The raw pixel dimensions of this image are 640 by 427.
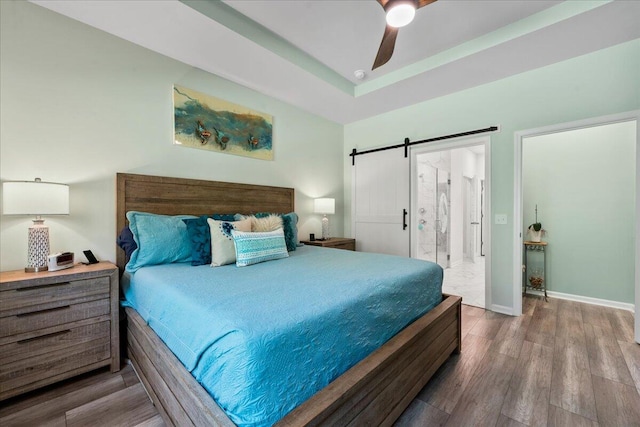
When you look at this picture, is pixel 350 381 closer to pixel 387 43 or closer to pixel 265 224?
pixel 265 224

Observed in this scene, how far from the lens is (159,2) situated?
1891 millimetres

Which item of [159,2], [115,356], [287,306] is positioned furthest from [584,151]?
[115,356]

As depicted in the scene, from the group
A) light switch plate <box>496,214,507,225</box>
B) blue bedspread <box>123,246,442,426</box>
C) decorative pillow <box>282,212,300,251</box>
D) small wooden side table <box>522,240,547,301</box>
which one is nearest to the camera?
blue bedspread <box>123,246,442,426</box>

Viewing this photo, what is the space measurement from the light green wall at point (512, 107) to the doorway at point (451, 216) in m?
0.50

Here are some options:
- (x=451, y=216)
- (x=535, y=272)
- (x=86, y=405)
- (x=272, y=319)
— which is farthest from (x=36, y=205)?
(x=451, y=216)

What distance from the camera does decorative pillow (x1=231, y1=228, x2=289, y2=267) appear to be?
2.05m

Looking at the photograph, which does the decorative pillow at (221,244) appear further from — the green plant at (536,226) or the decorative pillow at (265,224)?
the green plant at (536,226)

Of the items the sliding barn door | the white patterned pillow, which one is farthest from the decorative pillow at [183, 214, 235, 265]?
the sliding barn door

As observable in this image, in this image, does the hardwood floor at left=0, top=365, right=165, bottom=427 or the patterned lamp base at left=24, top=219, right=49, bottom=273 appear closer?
the hardwood floor at left=0, top=365, right=165, bottom=427

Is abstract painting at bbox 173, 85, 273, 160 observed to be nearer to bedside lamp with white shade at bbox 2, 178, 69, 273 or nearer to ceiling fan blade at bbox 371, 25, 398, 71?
bedside lamp with white shade at bbox 2, 178, 69, 273

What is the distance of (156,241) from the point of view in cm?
208

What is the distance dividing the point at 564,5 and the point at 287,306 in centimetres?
297

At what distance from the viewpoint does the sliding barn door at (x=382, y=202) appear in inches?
154

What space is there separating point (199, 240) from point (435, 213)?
14.9 feet
